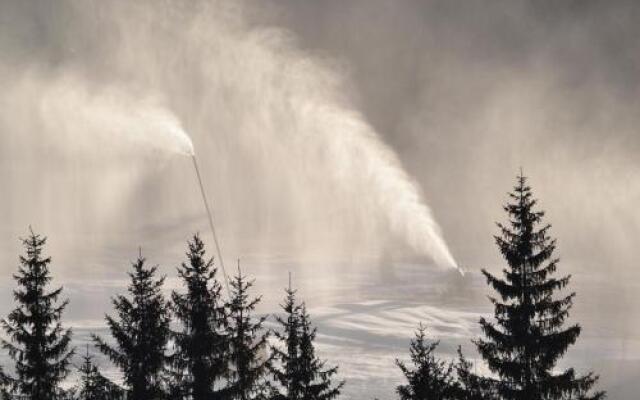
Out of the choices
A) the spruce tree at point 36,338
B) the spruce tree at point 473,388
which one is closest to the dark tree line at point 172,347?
the spruce tree at point 36,338

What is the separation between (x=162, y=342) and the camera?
23.5m

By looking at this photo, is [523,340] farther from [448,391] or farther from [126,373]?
[126,373]

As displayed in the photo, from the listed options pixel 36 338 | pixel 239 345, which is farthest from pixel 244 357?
pixel 36 338

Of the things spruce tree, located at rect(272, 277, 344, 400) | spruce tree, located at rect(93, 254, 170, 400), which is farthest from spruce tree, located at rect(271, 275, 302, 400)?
spruce tree, located at rect(93, 254, 170, 400)

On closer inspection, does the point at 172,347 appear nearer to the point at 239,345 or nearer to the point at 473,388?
the point at 239,345

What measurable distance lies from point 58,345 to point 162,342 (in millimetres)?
4161

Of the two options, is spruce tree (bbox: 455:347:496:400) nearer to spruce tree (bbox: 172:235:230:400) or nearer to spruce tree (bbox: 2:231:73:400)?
spruce tree (bbox: 172:235:230:400)

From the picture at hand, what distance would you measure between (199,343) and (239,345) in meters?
1.44

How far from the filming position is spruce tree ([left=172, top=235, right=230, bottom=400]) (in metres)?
22.8

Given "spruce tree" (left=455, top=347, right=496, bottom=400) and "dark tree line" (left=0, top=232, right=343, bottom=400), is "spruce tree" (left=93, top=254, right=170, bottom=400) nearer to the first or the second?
"dark tree line" (left=0, top=232, right=343, bottom=400)

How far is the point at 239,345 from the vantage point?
909 inches

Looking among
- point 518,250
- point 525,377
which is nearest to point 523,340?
point 525,377

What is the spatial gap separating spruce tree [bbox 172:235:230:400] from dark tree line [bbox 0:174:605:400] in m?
0.04

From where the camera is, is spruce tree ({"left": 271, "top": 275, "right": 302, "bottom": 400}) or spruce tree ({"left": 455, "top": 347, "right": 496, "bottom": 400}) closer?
spruce tree ({"left": 455, "top": 347, "right": 496, "bottom": 400})
